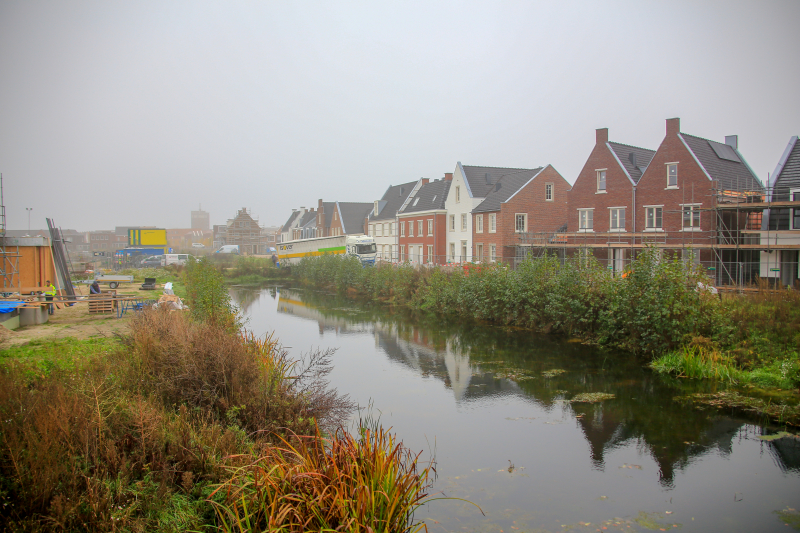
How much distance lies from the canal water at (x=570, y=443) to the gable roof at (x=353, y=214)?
4980 centimetres

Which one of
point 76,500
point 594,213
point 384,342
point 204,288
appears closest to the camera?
point 76,500

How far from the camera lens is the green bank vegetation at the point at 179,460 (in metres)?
4.86

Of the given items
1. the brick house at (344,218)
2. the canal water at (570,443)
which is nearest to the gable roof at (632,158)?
the canal water at (570,443)

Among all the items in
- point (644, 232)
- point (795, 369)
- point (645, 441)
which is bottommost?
point (645, 441)

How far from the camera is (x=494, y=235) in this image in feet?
133

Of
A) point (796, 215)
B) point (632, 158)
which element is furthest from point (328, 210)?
point (796, 215)

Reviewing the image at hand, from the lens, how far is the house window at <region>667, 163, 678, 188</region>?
30.4 metres

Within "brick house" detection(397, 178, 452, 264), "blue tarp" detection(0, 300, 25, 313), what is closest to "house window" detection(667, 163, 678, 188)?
"brick house" detection(397, 178, 452, 264)

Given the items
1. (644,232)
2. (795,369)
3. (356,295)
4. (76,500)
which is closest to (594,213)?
(644,232)

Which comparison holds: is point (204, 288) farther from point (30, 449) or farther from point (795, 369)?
point (795, 369)

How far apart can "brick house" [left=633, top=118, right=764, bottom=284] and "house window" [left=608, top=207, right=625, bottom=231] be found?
3.53 ft

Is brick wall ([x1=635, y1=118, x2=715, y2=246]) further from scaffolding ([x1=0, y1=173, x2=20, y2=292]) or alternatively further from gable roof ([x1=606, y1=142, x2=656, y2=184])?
scaffolding ([x1=0, y1=173, x2=20, y2=292])

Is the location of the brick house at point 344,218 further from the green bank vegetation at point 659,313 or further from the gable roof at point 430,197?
the green bank vegetation at point 659,313

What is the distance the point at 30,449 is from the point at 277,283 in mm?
47417
